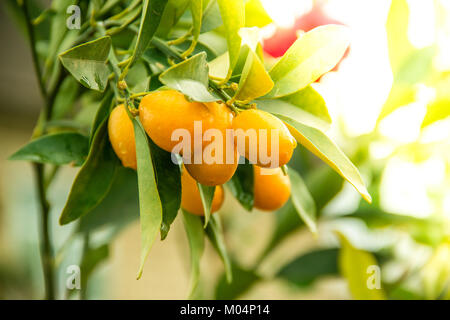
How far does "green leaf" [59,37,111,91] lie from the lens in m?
0.26

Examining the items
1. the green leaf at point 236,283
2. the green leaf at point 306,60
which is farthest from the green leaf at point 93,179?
the green leaf at point 236,283

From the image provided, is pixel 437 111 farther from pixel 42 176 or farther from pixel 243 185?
pixel 42 176


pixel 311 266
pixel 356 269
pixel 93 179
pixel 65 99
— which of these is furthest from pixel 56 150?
pixel 311 266

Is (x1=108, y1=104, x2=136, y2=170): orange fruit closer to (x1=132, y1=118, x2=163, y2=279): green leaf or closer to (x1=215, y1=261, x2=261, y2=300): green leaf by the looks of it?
(x1=132, y1=118, x2=163, y2=279): green leaf

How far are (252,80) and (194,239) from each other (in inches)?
5.6

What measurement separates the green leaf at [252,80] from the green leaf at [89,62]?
0.08 metres

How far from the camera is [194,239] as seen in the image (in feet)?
1.14

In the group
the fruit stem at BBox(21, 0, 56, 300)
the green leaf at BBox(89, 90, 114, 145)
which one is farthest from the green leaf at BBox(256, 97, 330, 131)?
the fruit stem at BBox(21, 0, 56, 300)

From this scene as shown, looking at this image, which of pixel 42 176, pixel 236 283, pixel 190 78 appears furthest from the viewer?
pixel 236 283

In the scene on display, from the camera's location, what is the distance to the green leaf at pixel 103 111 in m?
0.32

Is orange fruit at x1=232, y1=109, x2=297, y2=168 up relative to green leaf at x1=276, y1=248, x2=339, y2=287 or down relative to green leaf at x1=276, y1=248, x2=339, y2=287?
up

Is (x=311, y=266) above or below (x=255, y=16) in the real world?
below

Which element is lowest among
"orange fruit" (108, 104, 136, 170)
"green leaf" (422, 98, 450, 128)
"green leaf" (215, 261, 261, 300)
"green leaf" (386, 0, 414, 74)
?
"green leaf" (215, 261, 261, 300)

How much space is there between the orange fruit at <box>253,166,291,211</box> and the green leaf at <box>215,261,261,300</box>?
310 millimetres
